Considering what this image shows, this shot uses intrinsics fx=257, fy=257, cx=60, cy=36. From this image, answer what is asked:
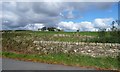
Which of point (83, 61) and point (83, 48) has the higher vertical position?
point (83, 48)

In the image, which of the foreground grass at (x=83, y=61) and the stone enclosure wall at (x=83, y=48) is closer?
the foreground grass at (x=83, y=61)

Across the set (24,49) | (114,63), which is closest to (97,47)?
(114,63)

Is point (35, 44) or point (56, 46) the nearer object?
point (56, 46)

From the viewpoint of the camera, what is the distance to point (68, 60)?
1936 cm

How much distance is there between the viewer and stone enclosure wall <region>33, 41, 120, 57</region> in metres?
22.5

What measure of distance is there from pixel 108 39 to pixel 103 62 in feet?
35.0

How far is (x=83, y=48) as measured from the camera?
2427 cm

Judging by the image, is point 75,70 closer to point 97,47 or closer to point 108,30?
point 97,47

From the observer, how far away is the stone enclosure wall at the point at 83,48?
73.9 ft

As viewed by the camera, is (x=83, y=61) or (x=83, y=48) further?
(x=83, y=48)

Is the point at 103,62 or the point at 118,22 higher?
the point at 118,22

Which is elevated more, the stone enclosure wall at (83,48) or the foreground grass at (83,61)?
the stone enclosure wall at (83,48)

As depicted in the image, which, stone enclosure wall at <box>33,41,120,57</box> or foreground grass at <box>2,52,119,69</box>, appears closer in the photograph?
foreground grass at <box>2,52,119,69</box>

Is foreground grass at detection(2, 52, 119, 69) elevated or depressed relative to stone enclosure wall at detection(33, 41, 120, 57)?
depressed
